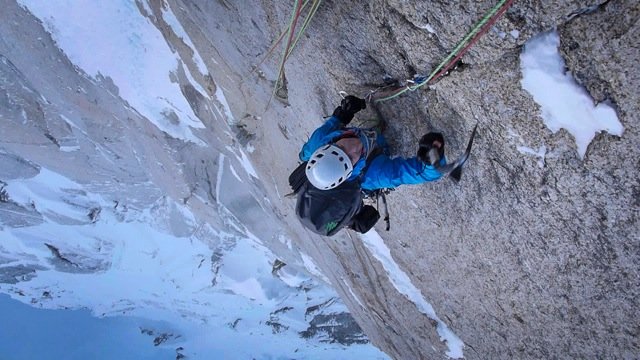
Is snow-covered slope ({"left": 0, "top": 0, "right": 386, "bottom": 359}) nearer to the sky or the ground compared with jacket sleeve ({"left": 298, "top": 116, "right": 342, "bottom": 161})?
nearer to the sky

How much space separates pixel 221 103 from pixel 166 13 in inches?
53.8

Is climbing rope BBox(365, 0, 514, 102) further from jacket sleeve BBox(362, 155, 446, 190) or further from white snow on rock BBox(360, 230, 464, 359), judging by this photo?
white snow on rock BBox(360, 230, 464, 359)

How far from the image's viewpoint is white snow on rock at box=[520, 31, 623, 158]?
7.12ft

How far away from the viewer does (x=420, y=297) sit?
4.96 meters

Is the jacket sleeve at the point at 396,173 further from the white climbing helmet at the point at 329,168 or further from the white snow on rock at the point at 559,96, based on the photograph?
the white snow on rock at the point at 559,96

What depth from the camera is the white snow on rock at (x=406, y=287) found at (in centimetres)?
495

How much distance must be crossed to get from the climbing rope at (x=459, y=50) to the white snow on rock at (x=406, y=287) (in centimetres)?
225

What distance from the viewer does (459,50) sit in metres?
2.45

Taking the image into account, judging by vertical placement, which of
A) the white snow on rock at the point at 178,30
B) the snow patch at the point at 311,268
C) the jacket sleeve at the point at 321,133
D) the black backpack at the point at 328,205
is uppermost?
the white snow on rock at the point at 178,30

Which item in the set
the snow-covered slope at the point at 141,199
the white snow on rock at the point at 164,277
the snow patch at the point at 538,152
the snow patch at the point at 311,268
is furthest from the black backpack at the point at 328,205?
the white snow on rock at the point at 164,277

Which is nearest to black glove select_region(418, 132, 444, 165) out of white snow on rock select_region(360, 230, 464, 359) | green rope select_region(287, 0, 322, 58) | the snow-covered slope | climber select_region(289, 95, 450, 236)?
climber select_region(289, 95, 450, 236)

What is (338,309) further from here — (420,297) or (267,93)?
(267,93)

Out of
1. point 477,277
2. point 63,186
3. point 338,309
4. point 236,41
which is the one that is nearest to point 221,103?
point 236,41

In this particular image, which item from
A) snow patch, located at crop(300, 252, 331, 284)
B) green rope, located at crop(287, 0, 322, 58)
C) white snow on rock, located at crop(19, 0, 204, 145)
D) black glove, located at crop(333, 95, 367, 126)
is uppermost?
white snow on rock, located at crop(19, 0, 204, 145)
